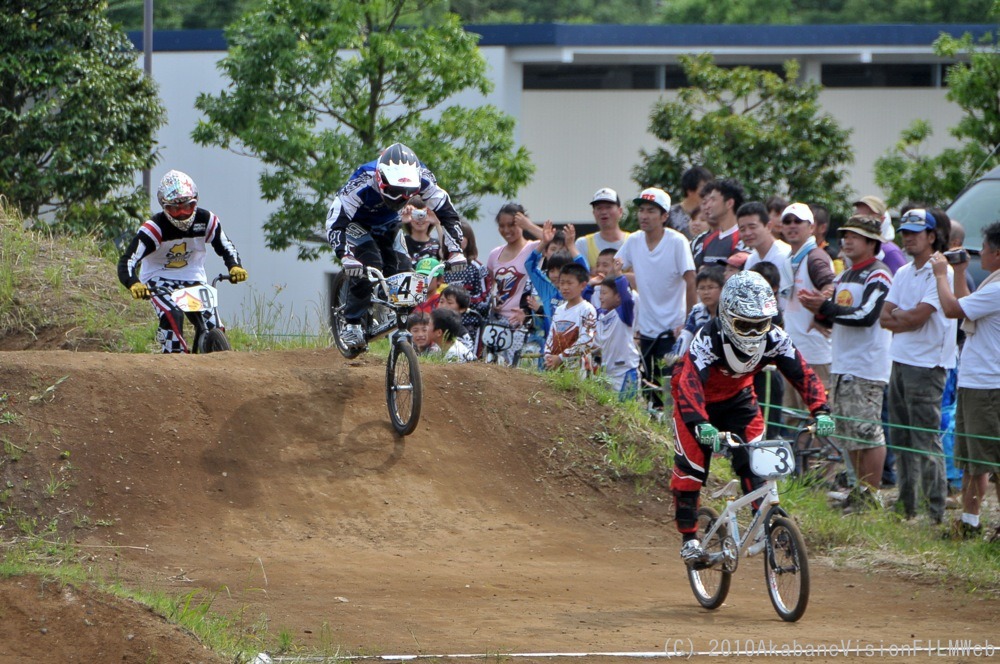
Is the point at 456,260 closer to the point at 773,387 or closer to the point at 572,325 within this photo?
the point at 572,325

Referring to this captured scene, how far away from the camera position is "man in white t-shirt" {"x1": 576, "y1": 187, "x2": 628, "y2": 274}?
11.8m

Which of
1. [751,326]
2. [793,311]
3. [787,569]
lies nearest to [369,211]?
[793,311]

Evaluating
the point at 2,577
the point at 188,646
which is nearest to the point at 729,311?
the point at 188,646

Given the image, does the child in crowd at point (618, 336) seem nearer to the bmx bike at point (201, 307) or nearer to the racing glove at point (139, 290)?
the bmx bike at point (201, 307)

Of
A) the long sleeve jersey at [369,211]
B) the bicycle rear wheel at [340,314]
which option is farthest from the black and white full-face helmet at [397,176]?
the bicycle rear wheel at [340,314]

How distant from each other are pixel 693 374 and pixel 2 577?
4.07 metres

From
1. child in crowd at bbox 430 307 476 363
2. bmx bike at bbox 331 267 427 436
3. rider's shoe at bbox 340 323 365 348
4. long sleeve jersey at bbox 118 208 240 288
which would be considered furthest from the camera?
child in crowd at bbox 430 307 476 363

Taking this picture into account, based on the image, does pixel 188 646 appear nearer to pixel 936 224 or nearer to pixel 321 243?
pixel 936 224

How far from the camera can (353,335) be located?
10.4 meters

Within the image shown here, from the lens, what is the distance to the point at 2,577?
6.24 m

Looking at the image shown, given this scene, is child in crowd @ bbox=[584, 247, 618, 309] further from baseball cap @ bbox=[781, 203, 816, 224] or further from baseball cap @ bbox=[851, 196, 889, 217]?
baseball cap @ bbox=[851, 196, 889, 217]

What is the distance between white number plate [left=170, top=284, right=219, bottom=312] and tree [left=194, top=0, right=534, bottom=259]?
11.4m

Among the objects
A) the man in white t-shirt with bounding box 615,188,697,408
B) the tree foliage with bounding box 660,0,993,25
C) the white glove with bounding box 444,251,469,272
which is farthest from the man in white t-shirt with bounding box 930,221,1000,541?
the tree foliage with bounding box 660,0,993,25

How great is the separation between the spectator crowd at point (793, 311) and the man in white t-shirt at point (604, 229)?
1 cm
